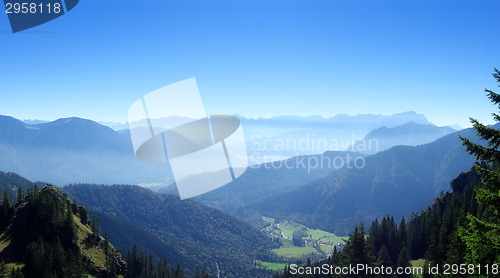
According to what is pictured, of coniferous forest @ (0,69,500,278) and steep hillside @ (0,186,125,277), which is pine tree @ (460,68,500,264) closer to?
coniferous forest @ (0,69,500,278)

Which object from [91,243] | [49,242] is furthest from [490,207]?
[91,243]

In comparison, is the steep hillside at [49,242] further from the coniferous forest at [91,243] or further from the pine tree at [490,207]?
the pine tree at [490,207]

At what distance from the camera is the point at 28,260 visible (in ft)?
200

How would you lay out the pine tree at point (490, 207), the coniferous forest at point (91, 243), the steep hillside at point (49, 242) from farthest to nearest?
1. the steep hillside at point (49, 242)
2. the coniferous forest at point (91, 243)
3. the pine tree at point (490, 207)

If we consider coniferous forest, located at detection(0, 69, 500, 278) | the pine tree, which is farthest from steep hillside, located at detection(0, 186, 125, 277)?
the pine tree

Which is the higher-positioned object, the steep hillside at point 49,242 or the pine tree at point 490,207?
the pine tree at point 490,207

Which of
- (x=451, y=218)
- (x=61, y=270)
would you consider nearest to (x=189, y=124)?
(x=61, y=270)

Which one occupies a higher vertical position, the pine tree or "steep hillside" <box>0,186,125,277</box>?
the pine tree

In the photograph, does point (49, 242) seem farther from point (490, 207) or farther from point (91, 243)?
point (490, 207)

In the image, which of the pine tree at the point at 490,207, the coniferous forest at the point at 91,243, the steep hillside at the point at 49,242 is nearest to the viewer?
the pine tree at the point at 490,207

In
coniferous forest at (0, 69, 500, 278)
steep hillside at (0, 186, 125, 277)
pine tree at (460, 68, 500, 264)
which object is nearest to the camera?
pine tree at (460, 68, 500, 264)

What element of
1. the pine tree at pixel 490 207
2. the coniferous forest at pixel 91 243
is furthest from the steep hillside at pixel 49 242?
the pine tree at pixel 490 207

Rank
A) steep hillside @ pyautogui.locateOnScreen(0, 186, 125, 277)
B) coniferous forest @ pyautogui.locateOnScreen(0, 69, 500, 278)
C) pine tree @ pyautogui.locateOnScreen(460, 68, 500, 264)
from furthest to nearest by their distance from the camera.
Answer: steep hillside @ pyautogui.locateOnScreen(0, 186, 125, 277), coniferous forest @ pyautogui.locateOnScreen(0, 69, 500, 278), pine tree @ pyautogui.locateOnScreen(460, 68, 500, 264)

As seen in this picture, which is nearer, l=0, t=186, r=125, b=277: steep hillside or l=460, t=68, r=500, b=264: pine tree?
l=460, t=68, r=500, b=264: pine tree
